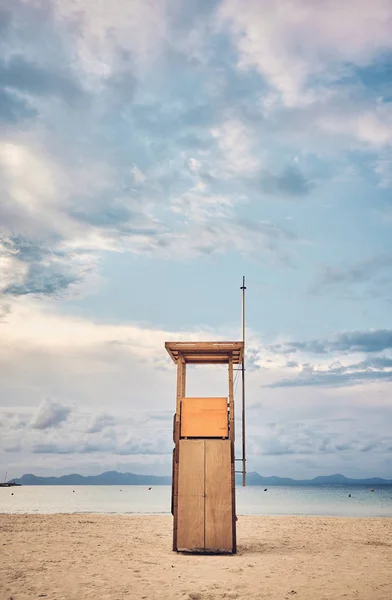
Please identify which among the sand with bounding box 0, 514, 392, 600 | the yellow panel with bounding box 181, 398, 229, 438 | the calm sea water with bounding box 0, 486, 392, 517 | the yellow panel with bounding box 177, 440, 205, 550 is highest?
the yellow panel with bounding box 181, 398, 229, 438

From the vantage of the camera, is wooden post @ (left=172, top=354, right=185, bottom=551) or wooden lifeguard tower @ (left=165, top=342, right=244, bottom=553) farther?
wooden post @ (left=172, top=354, right=185, bottom=551)

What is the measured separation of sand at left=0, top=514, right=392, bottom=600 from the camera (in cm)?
801

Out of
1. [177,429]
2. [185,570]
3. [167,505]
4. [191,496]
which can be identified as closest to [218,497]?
[191,496]

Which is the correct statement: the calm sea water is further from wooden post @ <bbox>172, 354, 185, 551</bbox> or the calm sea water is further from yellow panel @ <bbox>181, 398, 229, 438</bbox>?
yellow panel @ <bbox>181, 398, 229, 438</bbox>

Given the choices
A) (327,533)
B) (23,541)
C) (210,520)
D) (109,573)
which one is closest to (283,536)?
(327,533)

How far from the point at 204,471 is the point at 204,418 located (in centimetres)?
117

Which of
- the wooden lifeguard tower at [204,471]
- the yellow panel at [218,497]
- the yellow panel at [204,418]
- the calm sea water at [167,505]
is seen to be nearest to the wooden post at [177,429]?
the wooden lifeguard tower at [204,471]

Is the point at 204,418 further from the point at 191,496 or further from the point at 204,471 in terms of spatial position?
the point at 191,496

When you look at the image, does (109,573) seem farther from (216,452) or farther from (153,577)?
(216,452)

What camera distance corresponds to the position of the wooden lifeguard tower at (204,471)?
11578 millimetres

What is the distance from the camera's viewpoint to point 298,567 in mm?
10461

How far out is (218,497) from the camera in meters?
11.7

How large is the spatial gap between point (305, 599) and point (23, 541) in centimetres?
927

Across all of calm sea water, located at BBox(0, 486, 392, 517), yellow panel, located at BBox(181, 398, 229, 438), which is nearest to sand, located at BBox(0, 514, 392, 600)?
yellow panel, located at BBox(181, 398, 229, 438)
